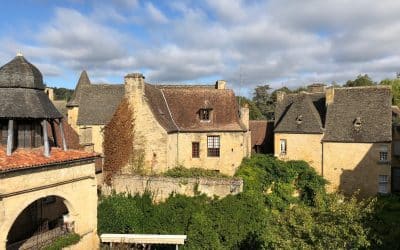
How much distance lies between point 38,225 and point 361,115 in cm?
2721

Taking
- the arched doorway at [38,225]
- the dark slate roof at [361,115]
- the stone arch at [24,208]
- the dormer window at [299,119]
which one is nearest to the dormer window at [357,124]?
the dark slate roof at [361,115]

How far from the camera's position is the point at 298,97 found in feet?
120

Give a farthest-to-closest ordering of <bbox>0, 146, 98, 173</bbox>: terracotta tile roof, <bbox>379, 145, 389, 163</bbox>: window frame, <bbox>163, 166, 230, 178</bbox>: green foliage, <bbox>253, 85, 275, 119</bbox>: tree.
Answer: <bbox>253, 85, 275, 119</bbox>: tree → <bbox>379, 145, 389, 163</bbox>: window frame → <bbox>163, 166, 230, 178</bbox>: green foliage → <bbox>0, 146, 98, 173</bbox>: terracotta tile roof

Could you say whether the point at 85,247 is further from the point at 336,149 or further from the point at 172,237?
the point at 336,149

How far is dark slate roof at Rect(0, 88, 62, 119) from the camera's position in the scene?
1783 cm

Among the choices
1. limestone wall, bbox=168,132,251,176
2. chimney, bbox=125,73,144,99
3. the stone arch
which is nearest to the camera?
the stone arch

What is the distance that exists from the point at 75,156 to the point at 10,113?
12.5 ft

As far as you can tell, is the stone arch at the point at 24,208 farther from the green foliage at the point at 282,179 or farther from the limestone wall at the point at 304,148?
the limestone wall at the point at 304,148

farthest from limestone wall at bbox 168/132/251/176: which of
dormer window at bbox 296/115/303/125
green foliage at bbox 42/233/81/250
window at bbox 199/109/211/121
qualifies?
green foliage at bbox 42/233/81/250

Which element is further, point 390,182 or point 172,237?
point 390,182

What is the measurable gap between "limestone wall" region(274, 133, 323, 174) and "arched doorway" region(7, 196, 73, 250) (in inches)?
812

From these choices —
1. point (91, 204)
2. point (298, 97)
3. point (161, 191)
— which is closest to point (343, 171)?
point (298, 97)

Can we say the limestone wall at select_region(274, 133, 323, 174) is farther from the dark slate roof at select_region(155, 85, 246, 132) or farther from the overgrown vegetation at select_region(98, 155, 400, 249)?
the dark slate roof at select_region(155, 85, 246, 132)

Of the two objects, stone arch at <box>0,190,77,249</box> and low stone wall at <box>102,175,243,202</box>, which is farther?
low stone wall at <box>102,175,243,202</box>
